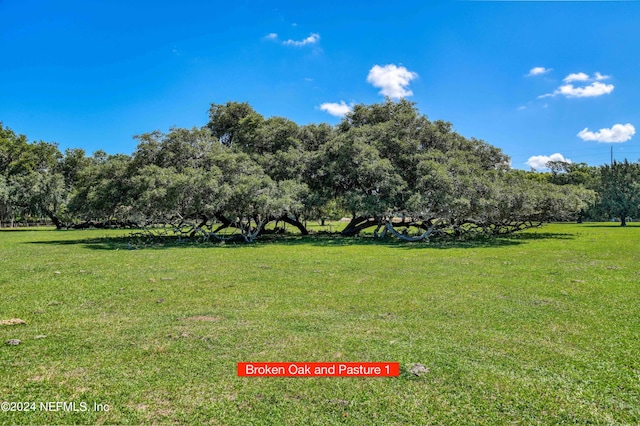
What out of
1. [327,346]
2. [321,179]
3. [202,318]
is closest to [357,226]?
[321,179]

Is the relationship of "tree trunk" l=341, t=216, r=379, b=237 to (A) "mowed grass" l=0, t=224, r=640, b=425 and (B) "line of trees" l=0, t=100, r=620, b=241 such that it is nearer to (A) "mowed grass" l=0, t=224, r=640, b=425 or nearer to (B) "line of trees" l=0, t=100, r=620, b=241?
(B) "line of trees" l=0, t=100, r=620, b=241

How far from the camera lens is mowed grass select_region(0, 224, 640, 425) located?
11.7ft

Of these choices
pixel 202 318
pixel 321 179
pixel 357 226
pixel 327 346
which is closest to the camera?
pixel 327 346

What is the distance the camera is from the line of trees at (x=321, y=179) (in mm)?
21438

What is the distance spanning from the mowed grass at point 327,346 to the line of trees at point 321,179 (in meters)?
11.5

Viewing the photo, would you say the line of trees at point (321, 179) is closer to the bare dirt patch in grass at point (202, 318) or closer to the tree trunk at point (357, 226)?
the tree trunk at point (357, 226)

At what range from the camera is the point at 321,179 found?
2753 cm

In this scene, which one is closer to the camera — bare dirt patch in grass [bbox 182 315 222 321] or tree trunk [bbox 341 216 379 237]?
bare dirt patch in grass [bbox 182 315 222 321]

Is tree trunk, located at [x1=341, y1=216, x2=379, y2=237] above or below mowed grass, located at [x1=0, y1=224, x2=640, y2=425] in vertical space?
above

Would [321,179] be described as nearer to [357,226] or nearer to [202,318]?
[357,226]

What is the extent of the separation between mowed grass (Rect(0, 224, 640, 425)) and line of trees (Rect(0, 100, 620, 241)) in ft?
37.7

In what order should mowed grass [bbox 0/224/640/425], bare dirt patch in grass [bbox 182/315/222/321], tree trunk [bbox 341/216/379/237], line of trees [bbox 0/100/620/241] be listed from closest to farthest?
mowed grass [bbox 0/224/640/425]
bare dirt patch in grass [bbox 182/315/222/321]
line of trees [bbox 0/100/620/241]
tree trunk [bbox 341/216/379/237]

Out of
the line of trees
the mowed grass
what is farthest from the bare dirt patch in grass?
the line of trees

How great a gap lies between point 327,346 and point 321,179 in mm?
22906
